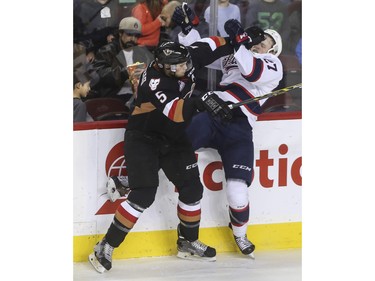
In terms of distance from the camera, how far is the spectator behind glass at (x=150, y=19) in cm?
521

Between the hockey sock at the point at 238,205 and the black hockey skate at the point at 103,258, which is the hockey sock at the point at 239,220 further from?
the black hockey skate at the point at 103,258

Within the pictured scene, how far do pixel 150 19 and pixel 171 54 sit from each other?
0.25m

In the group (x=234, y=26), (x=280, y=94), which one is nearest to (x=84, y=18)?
(x=234, y=26)

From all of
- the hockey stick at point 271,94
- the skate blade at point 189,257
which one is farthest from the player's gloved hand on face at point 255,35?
the skate blade at point 189,257

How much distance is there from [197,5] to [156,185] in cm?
87

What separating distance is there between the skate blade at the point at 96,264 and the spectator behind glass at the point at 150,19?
102 cm

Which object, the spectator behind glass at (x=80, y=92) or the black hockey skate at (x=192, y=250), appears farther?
the black hockey skate at (x=192, y=250)

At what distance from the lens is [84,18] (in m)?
5.10

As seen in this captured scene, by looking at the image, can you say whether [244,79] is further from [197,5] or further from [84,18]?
[84,18]

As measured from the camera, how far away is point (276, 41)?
545cm

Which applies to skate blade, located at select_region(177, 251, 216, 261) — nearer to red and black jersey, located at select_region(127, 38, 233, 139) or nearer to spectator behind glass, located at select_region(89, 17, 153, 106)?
red and black jersey, located at select_region(127, 38, 233, 139)

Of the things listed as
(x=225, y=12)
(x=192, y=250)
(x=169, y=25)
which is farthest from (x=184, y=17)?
(x=192, y=250)

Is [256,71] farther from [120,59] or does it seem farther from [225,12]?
[120,59]

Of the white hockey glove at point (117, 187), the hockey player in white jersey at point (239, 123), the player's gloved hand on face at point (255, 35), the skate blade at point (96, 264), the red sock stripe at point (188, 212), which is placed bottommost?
the skate blade at point (96, 264)
